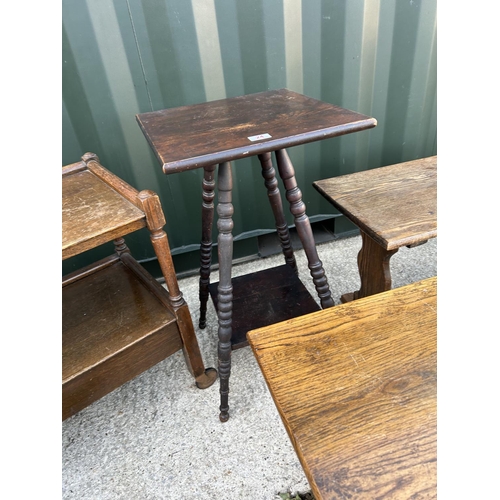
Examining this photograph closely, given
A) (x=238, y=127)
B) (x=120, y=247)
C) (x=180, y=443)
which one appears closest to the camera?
(x=238, y=127)

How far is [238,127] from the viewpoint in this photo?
1105 millimetres

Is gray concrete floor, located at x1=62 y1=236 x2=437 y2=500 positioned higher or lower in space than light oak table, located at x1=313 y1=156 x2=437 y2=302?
lower

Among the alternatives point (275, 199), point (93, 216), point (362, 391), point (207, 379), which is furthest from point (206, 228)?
point (362, 391)

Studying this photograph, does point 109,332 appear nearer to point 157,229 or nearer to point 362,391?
point 157,229

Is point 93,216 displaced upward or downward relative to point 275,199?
upward

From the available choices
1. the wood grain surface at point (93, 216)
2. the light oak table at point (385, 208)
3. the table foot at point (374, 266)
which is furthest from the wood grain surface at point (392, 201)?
the wood grain surface at point (93, 216)

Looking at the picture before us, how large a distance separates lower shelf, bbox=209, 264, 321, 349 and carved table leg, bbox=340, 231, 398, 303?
263mm

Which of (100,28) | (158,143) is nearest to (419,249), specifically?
(158,143)

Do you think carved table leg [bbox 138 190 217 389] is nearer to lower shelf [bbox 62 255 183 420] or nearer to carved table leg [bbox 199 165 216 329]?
lower shelf [bbox 62 255 183 420]

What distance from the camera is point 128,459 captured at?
1.40 m

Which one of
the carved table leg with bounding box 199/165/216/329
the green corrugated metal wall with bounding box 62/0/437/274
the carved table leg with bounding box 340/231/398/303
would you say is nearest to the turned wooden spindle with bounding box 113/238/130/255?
the green corrugated metal wall with bounding box 62/0/437/274

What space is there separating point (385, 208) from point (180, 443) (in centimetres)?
124

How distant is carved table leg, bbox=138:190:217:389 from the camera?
1071 millimetres

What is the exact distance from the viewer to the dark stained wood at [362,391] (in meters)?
0.62
